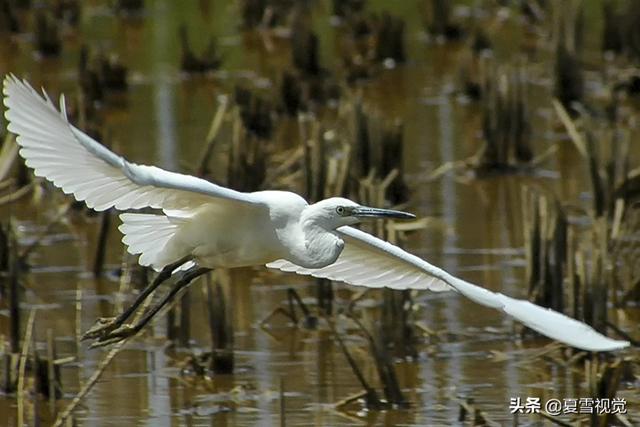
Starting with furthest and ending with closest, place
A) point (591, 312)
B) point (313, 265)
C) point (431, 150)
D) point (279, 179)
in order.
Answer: point (431, 150), point (279, 179), point (591, 312), point (313, 265)

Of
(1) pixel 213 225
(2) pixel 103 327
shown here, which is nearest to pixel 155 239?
(1) pixel 213 225

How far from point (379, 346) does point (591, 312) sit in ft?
4.30

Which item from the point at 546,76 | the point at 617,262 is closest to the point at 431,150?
the point at 546,76

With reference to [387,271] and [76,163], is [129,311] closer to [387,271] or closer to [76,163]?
[76,163]

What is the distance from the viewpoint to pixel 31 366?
766cm

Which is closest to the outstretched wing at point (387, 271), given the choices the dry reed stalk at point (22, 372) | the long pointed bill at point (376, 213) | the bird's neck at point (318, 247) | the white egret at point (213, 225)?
the white egret at point (213, 225)

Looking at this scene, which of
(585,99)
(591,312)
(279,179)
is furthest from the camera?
(585,99)

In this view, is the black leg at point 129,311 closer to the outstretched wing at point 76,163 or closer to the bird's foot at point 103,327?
the bird's foot at point 103,327

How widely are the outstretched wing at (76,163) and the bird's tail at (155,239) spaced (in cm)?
52

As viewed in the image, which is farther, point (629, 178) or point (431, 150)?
point (431, 150)

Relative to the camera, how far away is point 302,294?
32.1ft

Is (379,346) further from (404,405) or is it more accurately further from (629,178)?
(629,178)

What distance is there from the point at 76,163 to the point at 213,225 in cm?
91

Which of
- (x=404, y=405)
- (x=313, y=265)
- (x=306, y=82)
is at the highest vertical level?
(x=306, y=82)
